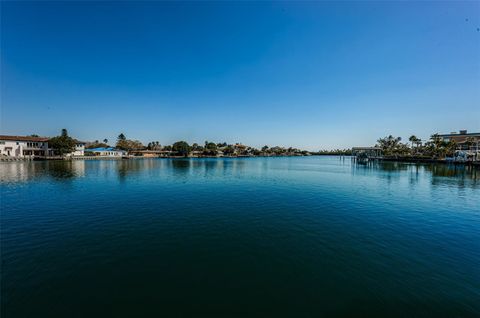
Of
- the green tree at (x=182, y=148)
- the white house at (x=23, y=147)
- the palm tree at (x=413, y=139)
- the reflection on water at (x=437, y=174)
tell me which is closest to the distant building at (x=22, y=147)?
the white house at (x=23, y=147)

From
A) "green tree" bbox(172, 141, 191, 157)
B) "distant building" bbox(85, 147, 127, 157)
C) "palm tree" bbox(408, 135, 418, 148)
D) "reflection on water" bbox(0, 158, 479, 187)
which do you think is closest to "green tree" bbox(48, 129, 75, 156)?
"reflection on water" bbox(0, 158, 479, 187)

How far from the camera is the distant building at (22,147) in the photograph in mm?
60906

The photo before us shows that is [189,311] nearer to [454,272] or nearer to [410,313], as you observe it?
[410,313]

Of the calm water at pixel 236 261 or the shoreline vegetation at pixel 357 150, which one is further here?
the shoreline vegetation at pixel 357 150

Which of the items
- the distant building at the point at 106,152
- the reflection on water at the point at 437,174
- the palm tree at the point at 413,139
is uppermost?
the palm tree at the point at 413,139

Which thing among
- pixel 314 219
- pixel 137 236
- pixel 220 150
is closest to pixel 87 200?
pixel 137 236

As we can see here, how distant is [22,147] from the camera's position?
211 feet

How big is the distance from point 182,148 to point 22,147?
72279 millimetres

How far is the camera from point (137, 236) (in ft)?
29.9

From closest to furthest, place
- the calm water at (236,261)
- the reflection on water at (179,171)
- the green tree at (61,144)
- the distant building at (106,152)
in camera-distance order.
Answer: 1. the calm water at (236,261)
2. the reflection on water at (179,171)
3. the green tree at (61,144)
4. the distant building at (106,152)

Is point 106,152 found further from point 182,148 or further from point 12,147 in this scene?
point 182,148

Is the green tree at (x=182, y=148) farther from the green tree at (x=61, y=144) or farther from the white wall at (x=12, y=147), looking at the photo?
the white wall at (x=12, y=147)

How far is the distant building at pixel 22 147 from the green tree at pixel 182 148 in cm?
6451

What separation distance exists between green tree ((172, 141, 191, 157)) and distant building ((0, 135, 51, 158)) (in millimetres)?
64507
